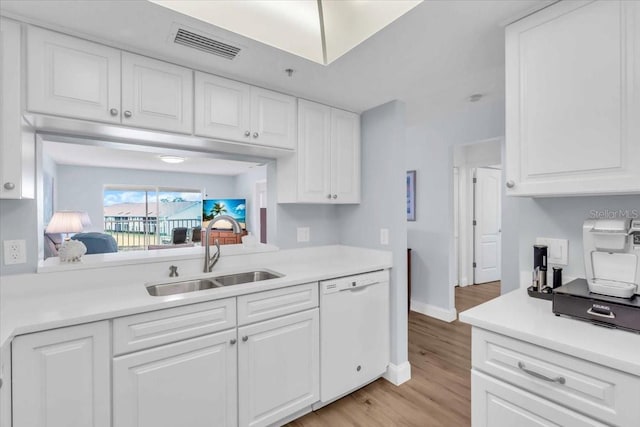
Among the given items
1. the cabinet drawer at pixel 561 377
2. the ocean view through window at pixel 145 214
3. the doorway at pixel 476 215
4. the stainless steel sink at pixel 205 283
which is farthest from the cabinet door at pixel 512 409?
the ocean view through window at pixel 145 214

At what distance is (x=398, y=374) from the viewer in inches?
89.5

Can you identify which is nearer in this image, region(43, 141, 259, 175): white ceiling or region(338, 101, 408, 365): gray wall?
region(338, 101, 408, 365): gray wall

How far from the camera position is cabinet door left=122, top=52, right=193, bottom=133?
1.59 meters

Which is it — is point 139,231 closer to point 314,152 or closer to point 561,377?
point 314,152

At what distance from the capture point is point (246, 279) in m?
2.12

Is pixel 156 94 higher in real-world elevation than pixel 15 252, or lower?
higher

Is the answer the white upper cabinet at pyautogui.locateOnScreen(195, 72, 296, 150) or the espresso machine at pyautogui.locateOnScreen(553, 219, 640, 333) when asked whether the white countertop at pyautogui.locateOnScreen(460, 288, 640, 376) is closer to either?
the espresso machine at pyautogui.locateOnScreen(553, 219, 640, 333)

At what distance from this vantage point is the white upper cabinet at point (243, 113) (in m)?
1.82

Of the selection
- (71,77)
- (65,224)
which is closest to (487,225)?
(71,77)

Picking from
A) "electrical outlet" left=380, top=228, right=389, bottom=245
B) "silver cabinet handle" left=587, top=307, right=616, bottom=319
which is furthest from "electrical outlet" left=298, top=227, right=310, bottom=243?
"silver cabinet handle" left=587, top=307, right=616, bottom=319

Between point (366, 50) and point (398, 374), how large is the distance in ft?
7.28

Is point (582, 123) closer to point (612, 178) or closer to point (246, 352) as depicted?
point (612, 178)

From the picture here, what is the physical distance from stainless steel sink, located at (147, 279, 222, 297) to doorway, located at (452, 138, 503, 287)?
12.9ft

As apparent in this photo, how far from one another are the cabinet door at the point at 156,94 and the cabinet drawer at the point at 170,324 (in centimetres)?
99
